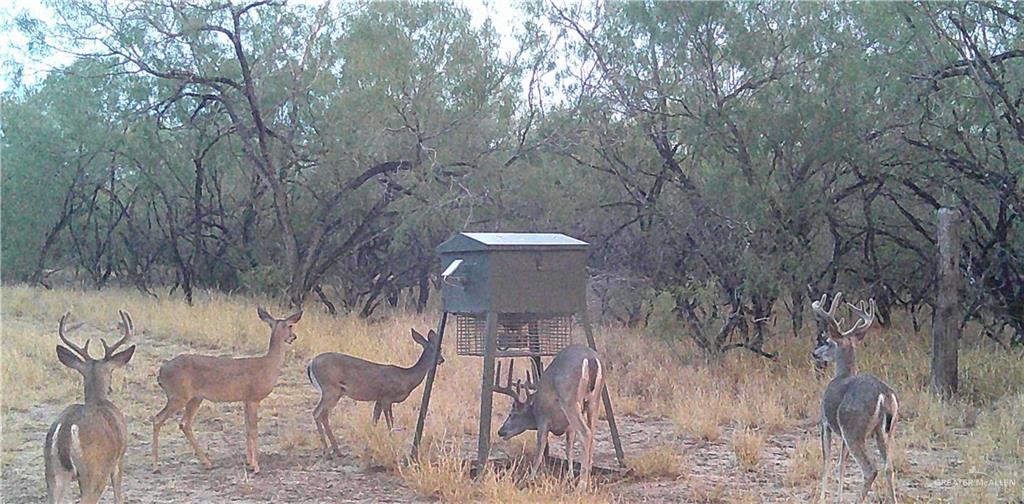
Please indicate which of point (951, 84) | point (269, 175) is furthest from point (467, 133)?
point (951, 84)

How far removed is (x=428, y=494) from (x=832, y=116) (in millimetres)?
7633

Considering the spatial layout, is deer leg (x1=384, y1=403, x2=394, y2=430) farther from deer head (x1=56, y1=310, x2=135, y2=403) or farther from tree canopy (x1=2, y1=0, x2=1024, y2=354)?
tree canopy (x1=2, y1=0, x2=1024, y2=354)

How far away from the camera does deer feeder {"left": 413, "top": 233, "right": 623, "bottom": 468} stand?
7.90 metres

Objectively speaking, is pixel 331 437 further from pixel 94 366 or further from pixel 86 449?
pixel 86 449

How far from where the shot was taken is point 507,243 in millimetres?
7930

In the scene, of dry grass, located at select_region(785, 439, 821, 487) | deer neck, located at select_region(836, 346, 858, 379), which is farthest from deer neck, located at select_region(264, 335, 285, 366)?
deer neck, located at select_region(836, 346, 858, 379)

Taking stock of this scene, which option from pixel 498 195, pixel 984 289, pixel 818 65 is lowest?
pixel 984 289

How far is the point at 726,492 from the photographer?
751 centimetres

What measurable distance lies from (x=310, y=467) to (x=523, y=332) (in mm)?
2011

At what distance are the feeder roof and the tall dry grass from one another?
1583 millimetres

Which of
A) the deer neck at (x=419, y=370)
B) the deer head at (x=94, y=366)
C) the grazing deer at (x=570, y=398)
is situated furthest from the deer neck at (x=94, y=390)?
the deer neck at (x=419, y=370)

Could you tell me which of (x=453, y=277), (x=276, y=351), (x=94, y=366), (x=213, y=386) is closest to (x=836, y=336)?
(x=453, y=277)

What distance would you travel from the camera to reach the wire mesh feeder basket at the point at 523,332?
27.7 feet

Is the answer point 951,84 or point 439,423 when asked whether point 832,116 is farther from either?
point 439,423
